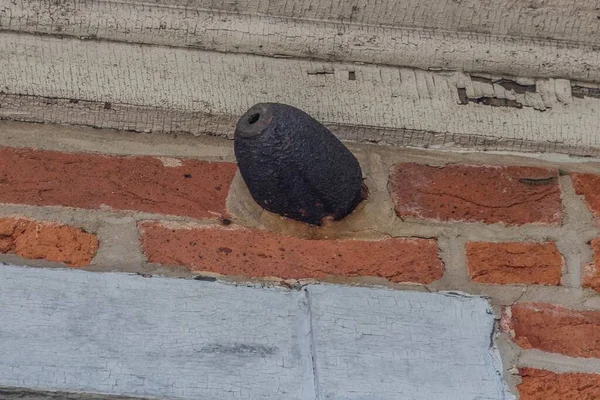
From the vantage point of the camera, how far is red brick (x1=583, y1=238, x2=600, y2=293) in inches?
34.2

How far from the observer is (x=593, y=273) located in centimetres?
87

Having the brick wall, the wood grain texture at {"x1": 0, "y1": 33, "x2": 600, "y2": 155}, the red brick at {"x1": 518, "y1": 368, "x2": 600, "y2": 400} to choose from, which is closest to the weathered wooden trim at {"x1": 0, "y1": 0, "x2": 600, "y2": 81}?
the wood grain texture at {"x1": 0, "y1": 33, "x2": 600, "y2": 155}

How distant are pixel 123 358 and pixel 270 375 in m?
0.13

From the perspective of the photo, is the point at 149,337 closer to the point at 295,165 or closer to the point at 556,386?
the point at 295,165

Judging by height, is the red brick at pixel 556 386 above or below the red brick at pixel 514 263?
below

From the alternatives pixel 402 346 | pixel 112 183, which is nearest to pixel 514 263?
pixel 402 346

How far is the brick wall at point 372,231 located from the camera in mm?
818

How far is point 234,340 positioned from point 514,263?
12.5 inches

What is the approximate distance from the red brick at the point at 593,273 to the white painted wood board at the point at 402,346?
129mm

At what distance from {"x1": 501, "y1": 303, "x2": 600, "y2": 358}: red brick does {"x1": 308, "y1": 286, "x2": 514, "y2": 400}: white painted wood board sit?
0.14ft

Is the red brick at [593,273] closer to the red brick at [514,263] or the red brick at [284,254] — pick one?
the red brick at [514,263]

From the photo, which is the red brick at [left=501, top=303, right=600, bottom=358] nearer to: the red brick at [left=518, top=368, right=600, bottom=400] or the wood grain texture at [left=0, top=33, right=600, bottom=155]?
the red brick at [left=518, top=368, right=600, bottom=400]

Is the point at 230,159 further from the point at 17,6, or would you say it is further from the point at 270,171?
the point at 17,6

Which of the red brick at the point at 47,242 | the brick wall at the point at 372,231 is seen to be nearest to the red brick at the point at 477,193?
the brick wall at the point at 372,231
